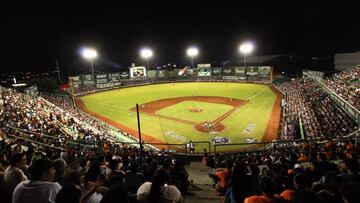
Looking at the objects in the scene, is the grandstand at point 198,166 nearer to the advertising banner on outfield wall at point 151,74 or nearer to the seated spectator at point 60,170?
the seated spectator at point 60,170

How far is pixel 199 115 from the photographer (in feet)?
110

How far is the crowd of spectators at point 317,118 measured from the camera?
1869cm

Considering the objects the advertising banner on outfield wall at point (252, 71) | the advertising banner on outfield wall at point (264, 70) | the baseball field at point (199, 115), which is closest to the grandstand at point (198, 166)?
the baseball field at point (199, 115)

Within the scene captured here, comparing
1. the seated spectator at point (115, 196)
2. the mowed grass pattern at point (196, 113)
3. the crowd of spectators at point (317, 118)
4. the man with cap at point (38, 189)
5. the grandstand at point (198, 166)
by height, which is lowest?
the mowed grass pattern at point (196, 113)

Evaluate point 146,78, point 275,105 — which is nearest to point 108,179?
point 275,105

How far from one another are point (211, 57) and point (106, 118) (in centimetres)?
8548

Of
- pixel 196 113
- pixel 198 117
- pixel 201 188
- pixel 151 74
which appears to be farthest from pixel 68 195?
pixel 151 74

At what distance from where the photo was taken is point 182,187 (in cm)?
705

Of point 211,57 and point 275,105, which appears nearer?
point 275,105

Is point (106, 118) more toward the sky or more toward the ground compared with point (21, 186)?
more toward the ground

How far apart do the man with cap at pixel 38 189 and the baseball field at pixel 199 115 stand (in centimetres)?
1836

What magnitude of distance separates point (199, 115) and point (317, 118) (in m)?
14.7

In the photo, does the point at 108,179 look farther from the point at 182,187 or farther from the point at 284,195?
the point at 284,195

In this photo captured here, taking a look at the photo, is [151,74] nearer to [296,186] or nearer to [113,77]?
[113,77]
